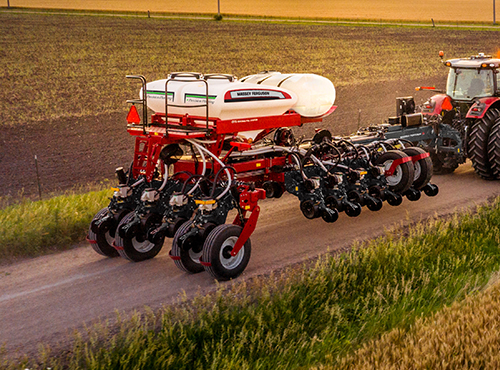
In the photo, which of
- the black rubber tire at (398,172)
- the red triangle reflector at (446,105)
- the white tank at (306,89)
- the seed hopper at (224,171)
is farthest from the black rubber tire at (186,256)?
the red triangle reflector at (446,105)

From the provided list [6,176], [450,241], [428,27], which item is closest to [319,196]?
[450,241]

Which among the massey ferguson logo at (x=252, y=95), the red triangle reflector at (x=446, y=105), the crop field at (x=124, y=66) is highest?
the massey ferguson logo at (x=252, y=95)

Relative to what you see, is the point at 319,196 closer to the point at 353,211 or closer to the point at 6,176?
the point at 353,211

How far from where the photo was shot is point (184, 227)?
7.95 m

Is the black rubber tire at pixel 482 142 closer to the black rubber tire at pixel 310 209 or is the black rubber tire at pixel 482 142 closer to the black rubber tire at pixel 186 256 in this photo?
the black rubber tire at pixel 310 209

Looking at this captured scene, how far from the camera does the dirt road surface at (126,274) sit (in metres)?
6.87

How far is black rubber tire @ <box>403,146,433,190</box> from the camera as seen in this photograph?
35.8 ft

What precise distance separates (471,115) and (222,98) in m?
6.10

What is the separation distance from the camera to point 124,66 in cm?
3234

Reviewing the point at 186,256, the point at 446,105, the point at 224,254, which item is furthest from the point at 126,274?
the point at 446,105

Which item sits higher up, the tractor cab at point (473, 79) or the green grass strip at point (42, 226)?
the tractor cab at point (473, 79)

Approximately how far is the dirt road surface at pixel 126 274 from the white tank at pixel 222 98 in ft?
6.47

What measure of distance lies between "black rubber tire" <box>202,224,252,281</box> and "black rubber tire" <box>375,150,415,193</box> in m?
3.63

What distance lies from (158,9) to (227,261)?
6278 centimetres
